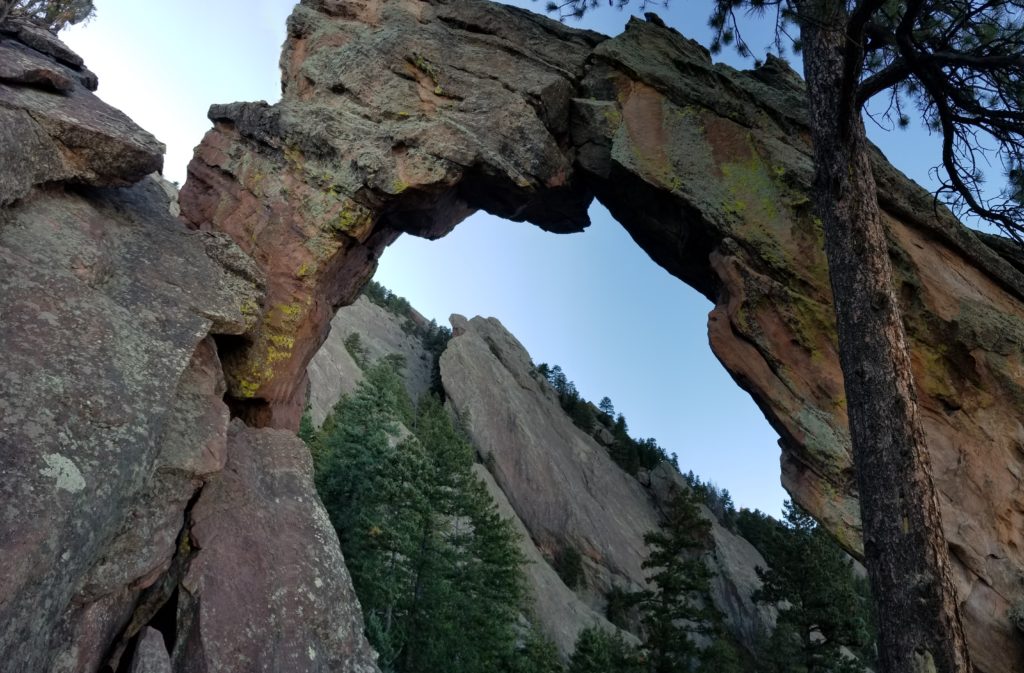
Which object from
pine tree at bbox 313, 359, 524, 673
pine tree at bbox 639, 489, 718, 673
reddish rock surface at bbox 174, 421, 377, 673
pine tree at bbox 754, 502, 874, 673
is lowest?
pine tree at bbox 313, 359, 524, 673

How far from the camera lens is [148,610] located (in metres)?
7.33

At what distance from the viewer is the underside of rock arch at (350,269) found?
645 centimetres

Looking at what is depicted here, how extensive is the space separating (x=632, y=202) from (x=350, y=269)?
19.0 ft

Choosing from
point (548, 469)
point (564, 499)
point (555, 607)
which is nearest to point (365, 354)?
point (548, 469)

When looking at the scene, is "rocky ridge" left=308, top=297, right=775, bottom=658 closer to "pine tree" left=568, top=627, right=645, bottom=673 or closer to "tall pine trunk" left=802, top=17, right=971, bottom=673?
"pine tree" left=568, top=627, right=645, bottom=673

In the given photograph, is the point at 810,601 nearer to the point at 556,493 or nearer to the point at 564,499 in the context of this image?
the point at 564,499

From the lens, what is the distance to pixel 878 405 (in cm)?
689

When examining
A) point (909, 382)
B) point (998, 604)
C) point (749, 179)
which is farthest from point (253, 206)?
point (998, 604)

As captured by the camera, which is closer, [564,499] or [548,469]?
[564,499]

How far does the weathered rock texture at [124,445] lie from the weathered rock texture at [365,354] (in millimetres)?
22775

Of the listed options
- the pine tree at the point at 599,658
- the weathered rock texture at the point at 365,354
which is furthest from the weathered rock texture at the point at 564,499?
the pine tree at the point at 599,658

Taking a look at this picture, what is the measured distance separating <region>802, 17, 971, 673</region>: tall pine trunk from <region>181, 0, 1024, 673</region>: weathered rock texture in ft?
10.3

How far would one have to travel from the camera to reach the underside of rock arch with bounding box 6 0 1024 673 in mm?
6453

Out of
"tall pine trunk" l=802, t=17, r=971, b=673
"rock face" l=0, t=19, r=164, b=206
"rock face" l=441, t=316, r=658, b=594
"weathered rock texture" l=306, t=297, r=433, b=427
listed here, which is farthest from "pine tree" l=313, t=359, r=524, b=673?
"tall pine trunk" l=802, t=17, r=971, b=673
